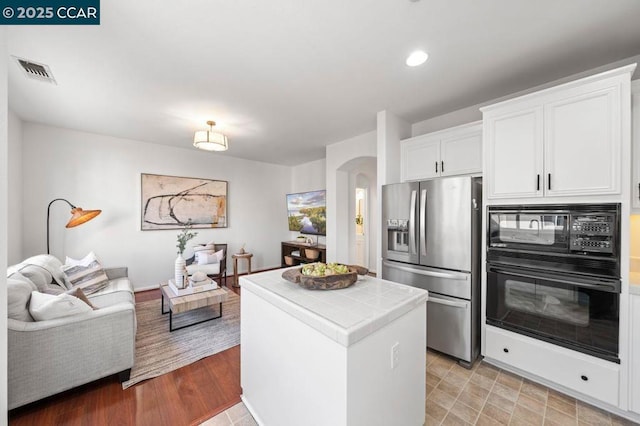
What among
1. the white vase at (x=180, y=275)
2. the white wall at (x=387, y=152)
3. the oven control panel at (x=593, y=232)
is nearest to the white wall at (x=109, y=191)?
the white vase at (x=180, y=275)

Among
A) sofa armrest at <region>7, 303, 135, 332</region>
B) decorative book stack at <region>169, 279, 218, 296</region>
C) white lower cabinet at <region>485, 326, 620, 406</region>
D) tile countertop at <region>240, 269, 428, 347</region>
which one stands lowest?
white lower cabinet at <region>485, 326, 620, 406</region>

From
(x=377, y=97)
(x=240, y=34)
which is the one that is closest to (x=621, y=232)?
(x=377, y=97)

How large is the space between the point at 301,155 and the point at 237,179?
1.53 m

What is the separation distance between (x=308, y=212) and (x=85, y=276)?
3.74 metres

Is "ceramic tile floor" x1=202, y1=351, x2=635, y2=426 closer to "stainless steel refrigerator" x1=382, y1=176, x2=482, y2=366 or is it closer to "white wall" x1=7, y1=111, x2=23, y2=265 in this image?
"stainless steel refrigerator" x1=382, y1=176, x2=482, y2=366

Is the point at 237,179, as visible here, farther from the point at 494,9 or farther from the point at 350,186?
the point at 494,9

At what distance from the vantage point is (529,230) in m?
2.00

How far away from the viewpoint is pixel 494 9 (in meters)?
1.51

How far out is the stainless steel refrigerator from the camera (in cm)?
220

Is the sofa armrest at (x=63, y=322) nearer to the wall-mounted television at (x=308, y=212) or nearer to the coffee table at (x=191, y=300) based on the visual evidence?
the coffee table at (x=191, y=300)

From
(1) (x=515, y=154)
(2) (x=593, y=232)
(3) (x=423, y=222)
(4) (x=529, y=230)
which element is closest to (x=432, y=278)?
(3) (x=423, y=222)

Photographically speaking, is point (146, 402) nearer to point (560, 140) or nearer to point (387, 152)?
point (387, 152)

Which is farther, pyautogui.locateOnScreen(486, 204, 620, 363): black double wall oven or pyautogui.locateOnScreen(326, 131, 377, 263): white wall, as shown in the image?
pyautogui.locateOnScreen(326, 131, 377, 263): white wall

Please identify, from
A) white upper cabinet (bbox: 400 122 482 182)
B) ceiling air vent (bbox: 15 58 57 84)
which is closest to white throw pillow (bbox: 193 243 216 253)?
ceiling air vent (bbox: 15 58 57 84)
